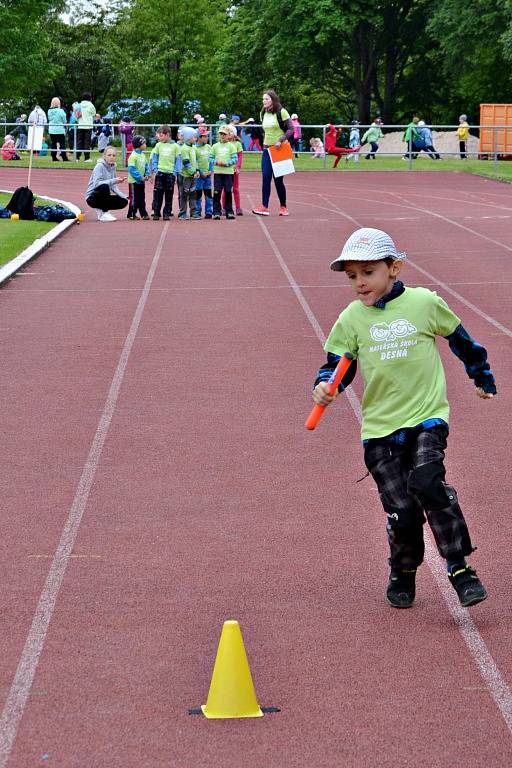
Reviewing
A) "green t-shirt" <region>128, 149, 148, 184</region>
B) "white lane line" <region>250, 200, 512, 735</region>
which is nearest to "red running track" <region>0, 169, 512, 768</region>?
"white lane line" <region>250, 200, 512, 735</region>

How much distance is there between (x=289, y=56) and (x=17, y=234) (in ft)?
122

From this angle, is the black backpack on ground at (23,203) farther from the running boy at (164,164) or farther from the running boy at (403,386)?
the running boy at (403,386)

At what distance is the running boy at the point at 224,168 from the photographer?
24.1 meters

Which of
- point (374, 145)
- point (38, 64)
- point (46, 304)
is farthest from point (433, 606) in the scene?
point (374, 145)

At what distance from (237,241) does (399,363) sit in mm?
15959

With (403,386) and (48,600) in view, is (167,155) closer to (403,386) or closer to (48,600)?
(48,600)

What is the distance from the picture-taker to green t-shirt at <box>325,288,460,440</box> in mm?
5508

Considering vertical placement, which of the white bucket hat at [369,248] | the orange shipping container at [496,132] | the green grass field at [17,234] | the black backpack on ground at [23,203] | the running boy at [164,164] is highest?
the orange shipping container at [496,132]

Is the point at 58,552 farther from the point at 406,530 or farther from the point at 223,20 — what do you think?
the point at 223,20

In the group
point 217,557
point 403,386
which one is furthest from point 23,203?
point 403,386

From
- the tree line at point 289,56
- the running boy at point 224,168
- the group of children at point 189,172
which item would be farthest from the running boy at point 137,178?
the tree line at point 289,56

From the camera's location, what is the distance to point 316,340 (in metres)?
12.4

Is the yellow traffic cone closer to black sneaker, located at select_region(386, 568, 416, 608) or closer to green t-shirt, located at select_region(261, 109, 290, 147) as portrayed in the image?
black sneaker, located at select_region(386, 568, 416, 608)

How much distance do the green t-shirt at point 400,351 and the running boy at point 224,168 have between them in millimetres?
18764
